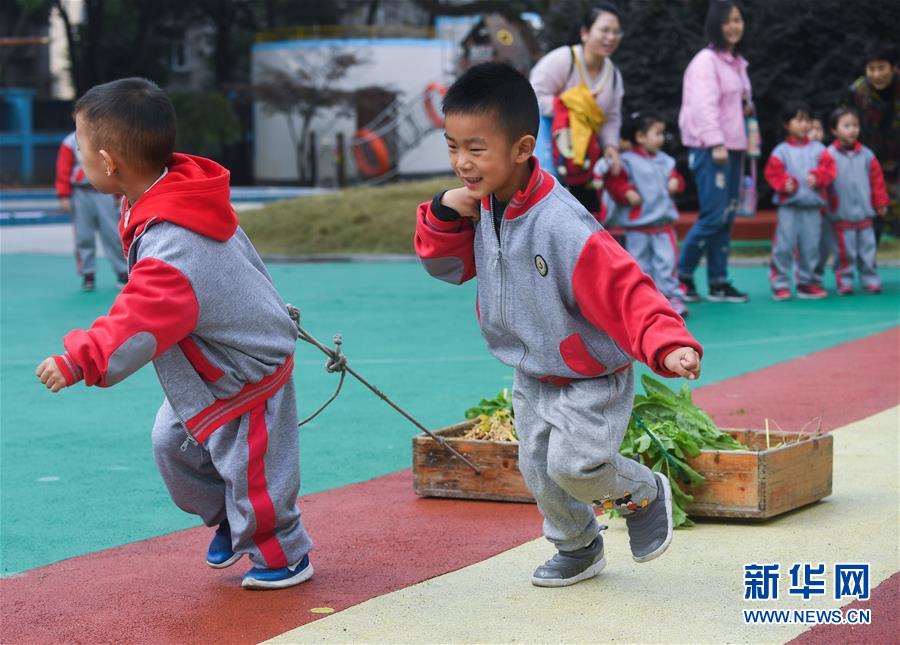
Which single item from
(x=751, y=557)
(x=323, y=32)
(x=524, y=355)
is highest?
(x=524, y=355)

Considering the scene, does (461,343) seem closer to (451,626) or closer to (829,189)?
(829,189)

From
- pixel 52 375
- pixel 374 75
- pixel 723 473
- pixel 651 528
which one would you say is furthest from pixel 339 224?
pixel 374 75

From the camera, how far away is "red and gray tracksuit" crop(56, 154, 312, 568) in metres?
3.73

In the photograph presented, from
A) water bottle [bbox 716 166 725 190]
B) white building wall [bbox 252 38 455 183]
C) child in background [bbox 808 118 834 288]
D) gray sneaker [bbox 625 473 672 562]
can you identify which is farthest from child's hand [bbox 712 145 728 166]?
white building wall [bbox 252 38 455 183]

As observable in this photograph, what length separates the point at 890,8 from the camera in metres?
17.1

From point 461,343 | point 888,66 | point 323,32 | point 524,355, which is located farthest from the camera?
point 323,32

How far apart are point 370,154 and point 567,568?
132 feet

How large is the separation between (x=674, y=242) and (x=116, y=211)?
625 cm

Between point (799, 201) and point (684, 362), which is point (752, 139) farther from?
point (684, 362)

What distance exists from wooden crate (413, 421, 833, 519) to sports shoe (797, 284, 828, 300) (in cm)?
735

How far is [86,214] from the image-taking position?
13.6 meters

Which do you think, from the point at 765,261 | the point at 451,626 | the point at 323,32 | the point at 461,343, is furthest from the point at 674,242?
the point at 323,32

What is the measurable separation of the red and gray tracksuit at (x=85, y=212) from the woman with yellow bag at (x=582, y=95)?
5.94m

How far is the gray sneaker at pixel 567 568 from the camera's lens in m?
4.05
